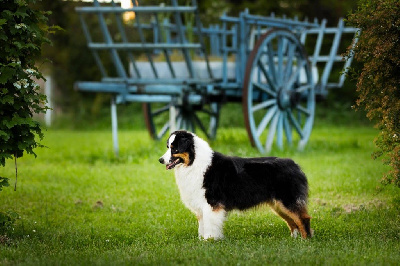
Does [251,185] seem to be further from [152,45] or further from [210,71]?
[210,71]

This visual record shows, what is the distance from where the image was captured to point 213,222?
6137 millimetres

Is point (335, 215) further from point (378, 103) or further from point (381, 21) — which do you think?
point (381, 21)

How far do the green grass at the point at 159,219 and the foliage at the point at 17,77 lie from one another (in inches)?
39.0

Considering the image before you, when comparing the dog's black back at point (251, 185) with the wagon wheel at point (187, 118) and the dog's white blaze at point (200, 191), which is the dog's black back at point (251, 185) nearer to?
the dog's white blaze at point (200, 191)

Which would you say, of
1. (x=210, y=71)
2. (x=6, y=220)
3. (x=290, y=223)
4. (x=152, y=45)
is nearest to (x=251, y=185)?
(x=290, y=223)

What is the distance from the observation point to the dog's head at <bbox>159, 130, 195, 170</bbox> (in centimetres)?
614

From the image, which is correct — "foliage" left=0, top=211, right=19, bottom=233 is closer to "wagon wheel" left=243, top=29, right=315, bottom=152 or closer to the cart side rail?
the cart side rail

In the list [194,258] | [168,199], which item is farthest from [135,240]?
[168,199]

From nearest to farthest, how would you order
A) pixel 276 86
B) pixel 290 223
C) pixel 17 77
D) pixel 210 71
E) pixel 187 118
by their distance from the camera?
pixel 17 77 < pixel 290 223 < pixel 210 71 < pixel 276 86 < pixel 187 118

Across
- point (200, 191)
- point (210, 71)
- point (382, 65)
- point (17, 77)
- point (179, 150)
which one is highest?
point (382, 65)

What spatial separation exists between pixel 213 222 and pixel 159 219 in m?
1.53

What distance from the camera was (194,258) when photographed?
17.5ft

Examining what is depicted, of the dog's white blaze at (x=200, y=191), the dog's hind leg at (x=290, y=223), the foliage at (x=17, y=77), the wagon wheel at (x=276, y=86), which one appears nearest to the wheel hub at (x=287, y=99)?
the wagon wheel at (x=276, y=86)

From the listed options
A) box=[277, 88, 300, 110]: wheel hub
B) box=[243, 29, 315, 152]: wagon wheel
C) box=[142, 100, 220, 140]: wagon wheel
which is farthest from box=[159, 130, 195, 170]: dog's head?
box=[277, 88, 300, 110]: wheel hub
